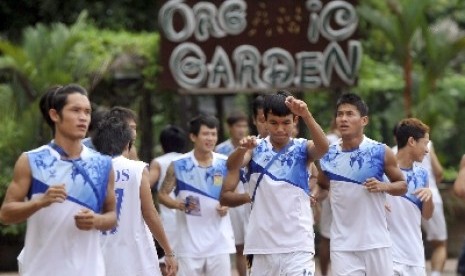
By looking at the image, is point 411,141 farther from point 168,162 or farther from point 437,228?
point 437,228

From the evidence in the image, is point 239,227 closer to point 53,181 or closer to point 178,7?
point 178,7

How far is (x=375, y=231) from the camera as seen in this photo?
12500 mm

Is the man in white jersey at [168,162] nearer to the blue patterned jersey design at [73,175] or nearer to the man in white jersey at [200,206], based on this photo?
the man in white jersey at [200,206]

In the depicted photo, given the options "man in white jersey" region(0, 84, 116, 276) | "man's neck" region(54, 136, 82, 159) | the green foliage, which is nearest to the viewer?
"man in white jersey" region(0, 84, 116, 276)

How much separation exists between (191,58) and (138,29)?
7.10m

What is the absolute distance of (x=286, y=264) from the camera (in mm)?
11711

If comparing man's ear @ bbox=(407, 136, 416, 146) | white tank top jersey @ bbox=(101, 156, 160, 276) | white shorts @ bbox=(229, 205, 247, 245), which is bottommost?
white shorts @ bbox=(229, 205, 247, 245)

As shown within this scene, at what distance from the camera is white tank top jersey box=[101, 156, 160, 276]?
1130cm

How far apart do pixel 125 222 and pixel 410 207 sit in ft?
10.4

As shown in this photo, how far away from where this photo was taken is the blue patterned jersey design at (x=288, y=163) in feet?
38.4

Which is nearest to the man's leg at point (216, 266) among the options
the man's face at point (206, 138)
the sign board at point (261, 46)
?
the man's face at point (206, 138)

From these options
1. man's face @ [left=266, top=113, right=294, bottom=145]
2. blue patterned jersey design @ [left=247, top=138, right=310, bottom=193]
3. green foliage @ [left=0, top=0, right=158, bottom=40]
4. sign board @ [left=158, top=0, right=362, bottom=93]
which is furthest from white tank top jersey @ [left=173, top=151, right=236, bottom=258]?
green foliage @ [left=0, top=0, right=158, bottom=40]

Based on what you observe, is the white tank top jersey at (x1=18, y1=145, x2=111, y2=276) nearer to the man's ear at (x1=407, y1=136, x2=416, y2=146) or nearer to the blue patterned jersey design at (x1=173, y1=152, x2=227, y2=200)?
the man's ear at (x1=407, y1=136, x2=416, y2=146)

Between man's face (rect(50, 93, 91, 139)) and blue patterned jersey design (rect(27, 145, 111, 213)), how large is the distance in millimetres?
162
